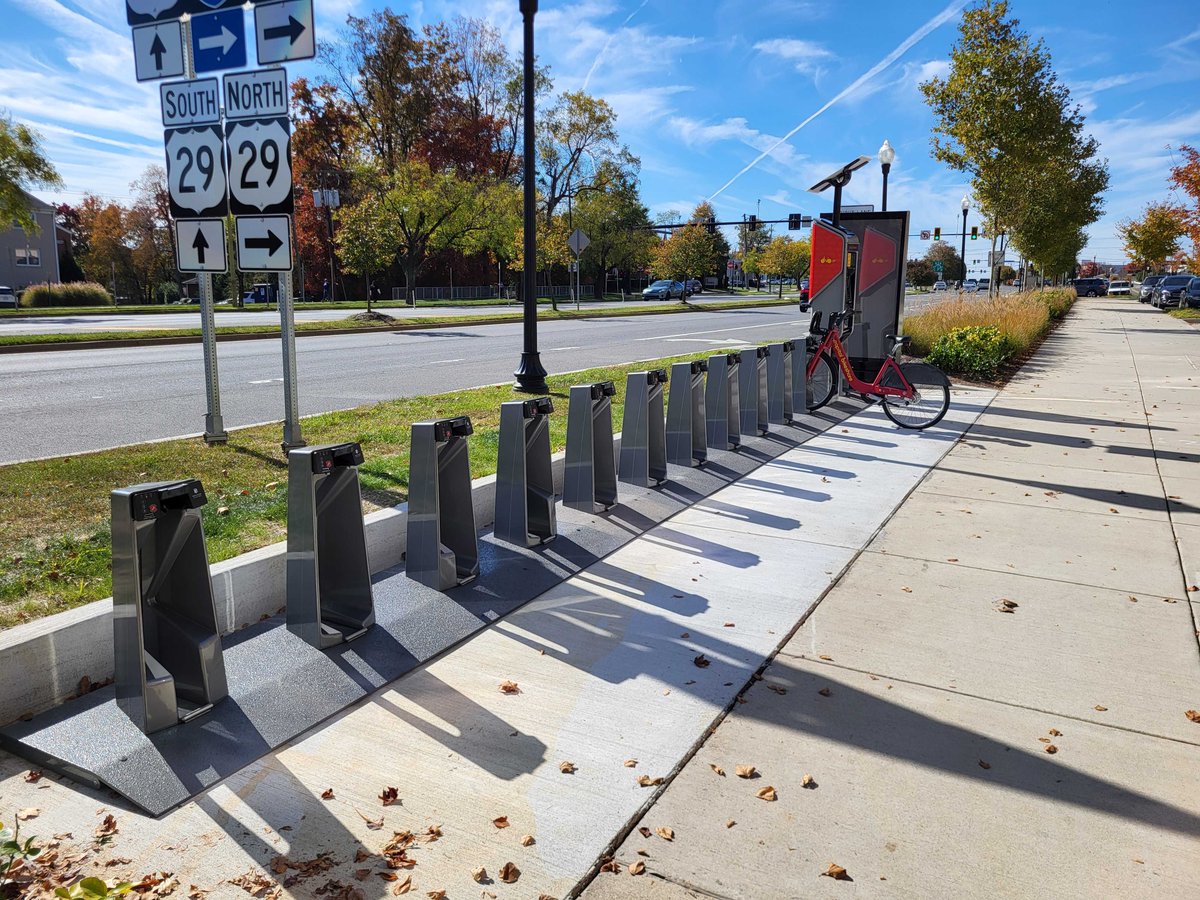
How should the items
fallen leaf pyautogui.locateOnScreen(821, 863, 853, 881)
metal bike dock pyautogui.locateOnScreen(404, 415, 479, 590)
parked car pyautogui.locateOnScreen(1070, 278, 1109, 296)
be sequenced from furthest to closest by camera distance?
parked car pyautogui.locateOnScreen(1070, 278, 1109, 296)
metal bike dock pyautogui.locateOnScreen(404, 415, 479, 590)
fallen leaf pyautogui.locateOnScreen(821, 863, 853, 881)

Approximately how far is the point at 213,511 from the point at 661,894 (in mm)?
4008

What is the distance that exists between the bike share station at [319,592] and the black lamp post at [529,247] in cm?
483

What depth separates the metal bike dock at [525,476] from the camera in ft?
17.6

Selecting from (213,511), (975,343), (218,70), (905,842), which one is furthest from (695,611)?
(975,343)

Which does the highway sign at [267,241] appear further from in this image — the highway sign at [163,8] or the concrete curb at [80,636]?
the concrete curb at [80,636]

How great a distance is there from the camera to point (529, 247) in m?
11.6

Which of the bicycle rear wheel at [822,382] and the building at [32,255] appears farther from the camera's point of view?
the building at [32,255]

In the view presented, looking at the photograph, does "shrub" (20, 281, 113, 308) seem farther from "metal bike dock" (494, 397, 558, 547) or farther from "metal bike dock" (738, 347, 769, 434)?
"metal bike dock" (494, 397, 558, 547)

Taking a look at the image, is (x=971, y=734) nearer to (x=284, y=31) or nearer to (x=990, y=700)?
(x=990, y=700)

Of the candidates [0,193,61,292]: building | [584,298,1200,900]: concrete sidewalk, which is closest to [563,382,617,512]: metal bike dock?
[584,298,1200,900]: concrete sidewalk

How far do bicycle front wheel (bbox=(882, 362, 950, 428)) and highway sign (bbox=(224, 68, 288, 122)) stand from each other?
21.7 ft

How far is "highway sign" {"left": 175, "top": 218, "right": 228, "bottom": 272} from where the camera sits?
7168 mm

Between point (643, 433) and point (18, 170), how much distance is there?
38.4 m

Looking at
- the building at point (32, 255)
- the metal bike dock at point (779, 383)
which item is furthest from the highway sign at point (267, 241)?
the building at point (32, 255)
